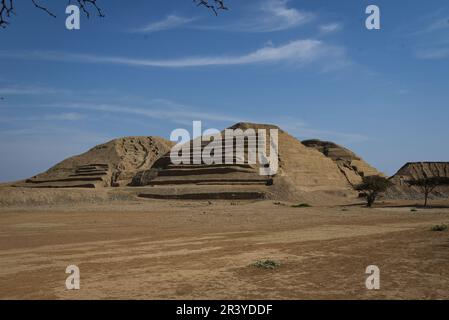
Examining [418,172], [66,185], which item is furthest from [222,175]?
[418,172]

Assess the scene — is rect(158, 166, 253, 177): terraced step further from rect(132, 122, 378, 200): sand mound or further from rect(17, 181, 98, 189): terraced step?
rect(17, 181, 98, 189): terraced step

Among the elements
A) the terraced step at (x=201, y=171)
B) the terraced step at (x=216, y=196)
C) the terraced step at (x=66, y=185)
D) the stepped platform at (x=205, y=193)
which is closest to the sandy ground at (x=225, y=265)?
the terraced step at (x=216, y=196)

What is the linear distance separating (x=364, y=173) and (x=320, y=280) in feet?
233

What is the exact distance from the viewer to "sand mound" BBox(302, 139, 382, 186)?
226 feet

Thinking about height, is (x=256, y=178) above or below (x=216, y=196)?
above

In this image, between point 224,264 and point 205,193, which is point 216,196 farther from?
point 224,264

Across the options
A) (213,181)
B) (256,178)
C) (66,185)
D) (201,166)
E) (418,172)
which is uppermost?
(201,166)

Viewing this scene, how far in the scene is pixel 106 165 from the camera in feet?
244

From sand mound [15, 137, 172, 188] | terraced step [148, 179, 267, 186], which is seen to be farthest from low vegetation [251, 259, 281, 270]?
sand mound [15, 137, 172, 188]

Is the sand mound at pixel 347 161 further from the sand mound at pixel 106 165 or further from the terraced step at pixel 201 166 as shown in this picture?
the sand mound at pixel 106 165

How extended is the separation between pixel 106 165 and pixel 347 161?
1704 inches

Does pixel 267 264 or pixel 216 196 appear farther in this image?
pixel 216 196
